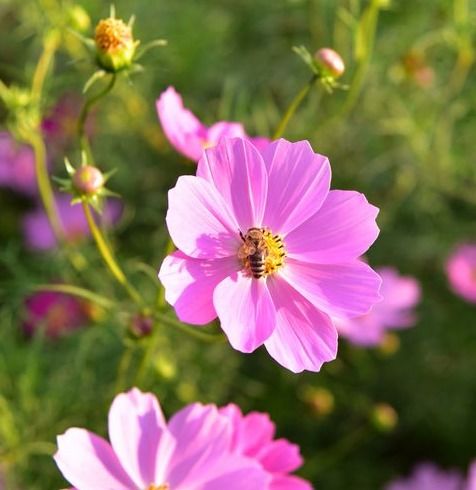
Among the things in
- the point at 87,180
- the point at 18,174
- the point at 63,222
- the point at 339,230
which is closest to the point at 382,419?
the point at 339,230

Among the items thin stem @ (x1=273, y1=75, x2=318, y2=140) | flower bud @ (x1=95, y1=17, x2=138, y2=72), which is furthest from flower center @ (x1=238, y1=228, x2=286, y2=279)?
flower bud @ (x1=95, y1=17, x2=138, y2=72)

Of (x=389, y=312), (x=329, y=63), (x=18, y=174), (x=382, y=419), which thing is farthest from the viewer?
(x=18, y=174)

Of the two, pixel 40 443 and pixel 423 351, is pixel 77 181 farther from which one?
pixel 423 351

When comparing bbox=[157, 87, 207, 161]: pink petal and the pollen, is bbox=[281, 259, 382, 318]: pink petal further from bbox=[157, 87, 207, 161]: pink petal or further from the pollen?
the pollen

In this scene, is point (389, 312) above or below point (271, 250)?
above

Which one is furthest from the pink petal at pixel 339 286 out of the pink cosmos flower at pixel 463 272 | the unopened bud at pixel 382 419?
the pink cosmos flower at pixel 463 272

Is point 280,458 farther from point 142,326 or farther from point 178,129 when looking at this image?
point 178,129
